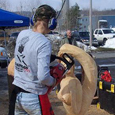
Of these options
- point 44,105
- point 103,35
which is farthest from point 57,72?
point 103,35

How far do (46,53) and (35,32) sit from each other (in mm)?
321

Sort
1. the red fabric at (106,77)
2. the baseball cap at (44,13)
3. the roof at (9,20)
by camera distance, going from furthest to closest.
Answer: the roof at (9,20), the red fabric at (106,77), the baseball cap at (44,13)

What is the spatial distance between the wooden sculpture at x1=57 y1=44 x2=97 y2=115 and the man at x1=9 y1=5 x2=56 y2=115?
664mm

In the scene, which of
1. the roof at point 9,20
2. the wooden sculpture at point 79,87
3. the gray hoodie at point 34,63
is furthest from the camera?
the roof at point 9,20

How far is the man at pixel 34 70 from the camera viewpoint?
2945 millimetres

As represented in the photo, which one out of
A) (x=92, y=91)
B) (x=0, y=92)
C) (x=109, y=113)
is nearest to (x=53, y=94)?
(x=0, y=92)

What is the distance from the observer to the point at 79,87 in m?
3.96

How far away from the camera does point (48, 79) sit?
2.97m

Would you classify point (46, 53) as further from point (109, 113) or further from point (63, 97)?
point (109, 113)

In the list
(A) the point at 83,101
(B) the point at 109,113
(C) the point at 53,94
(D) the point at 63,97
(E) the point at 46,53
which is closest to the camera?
(E) the point at 46,53

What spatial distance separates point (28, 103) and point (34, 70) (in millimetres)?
334

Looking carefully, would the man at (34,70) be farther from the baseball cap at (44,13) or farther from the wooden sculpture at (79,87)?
the wooden sculpture at (79,87)

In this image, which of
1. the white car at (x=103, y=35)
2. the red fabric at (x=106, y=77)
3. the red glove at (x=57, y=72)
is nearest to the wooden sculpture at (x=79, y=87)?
the red glove at (x=57, y=72)

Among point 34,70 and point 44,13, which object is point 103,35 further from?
point 34,70
